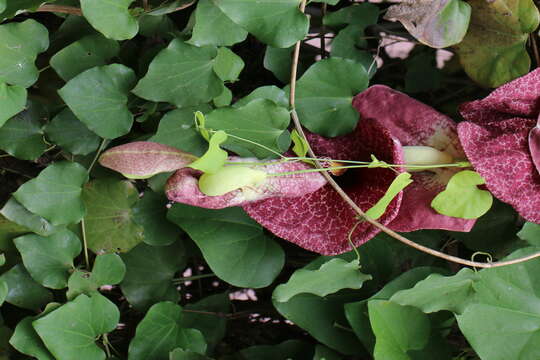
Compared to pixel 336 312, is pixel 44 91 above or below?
above

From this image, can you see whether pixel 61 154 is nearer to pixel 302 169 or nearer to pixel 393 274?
pixel 302 169

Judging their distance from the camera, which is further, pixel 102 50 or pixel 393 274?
pixel 393 274

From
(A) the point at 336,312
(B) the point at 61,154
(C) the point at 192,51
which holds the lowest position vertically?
(A) the point at 336,312

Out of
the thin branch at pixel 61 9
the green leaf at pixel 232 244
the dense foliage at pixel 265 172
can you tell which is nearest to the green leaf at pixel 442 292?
the dense foliage at pixel 265 172

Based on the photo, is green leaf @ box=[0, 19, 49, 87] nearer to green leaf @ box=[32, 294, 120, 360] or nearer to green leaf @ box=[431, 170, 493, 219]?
green leaf @ box=[32, 294, 120, 360]

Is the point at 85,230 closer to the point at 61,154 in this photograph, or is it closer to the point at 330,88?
the point at 61,154

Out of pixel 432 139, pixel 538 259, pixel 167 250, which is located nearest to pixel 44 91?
pixel 167 250
